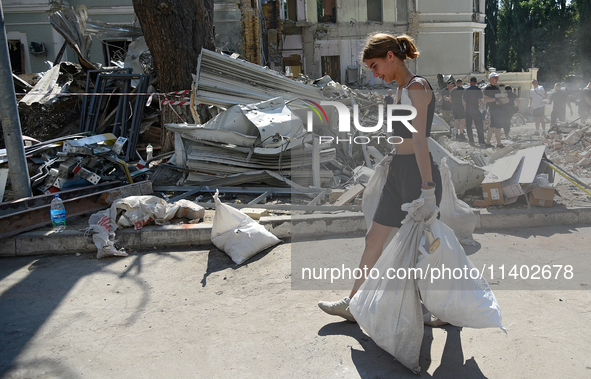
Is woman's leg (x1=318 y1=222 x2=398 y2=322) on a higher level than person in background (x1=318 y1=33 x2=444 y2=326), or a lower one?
lower

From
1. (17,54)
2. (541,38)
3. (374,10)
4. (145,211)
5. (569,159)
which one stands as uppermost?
(374,10)

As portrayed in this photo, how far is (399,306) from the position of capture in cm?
237

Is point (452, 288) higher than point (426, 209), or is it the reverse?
point (426, 209)

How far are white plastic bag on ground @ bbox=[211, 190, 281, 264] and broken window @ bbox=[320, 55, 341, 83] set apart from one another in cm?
2559

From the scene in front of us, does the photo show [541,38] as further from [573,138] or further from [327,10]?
[573,138]

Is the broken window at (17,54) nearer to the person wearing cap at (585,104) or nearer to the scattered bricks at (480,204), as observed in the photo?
the scattered bricks at (480,204)

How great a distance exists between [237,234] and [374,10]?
1107 inches

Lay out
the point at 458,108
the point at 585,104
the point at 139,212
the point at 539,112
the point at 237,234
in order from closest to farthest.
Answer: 1. the point at 237,234
2. the point at 139,212
3. the point at 458,108
4. the point at 539,112
5. the point at 585,104

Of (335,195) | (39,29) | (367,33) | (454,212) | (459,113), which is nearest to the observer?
(454,212)

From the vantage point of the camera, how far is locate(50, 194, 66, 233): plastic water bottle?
4.74 metres

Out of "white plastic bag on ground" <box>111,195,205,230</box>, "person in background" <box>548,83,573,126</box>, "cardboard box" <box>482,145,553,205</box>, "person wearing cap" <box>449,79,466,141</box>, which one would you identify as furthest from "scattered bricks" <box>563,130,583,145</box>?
"white plastic bag on ground" <box>111,195,205,230</box>

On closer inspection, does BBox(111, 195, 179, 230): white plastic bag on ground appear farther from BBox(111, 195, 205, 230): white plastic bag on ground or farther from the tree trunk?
the tree trunk

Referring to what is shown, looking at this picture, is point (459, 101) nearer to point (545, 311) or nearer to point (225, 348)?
point (545, 311)

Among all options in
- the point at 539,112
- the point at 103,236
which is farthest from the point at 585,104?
the point at 103,236
